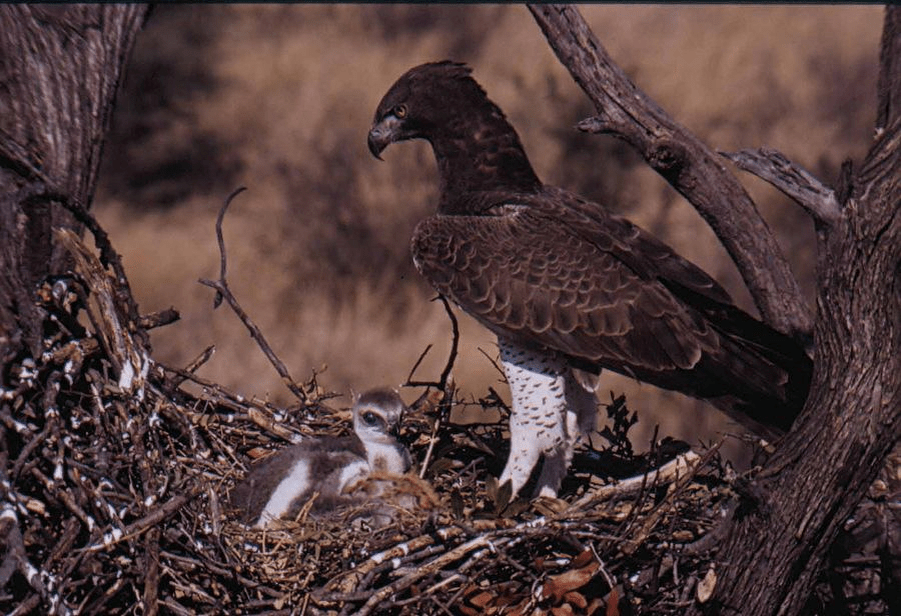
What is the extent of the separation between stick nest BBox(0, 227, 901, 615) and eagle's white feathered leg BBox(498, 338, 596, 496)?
0.86 feet

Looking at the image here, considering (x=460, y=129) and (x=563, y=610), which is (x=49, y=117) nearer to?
(x=460, y=129)

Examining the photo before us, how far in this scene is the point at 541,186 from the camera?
438 cm

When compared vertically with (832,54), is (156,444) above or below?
below

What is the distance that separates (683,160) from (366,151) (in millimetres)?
Result: 5123

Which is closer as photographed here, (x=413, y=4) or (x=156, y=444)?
(x=156, y=444)

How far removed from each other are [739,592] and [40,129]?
2136 millimetres

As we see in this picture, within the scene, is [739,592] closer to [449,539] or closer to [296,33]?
[449,539]

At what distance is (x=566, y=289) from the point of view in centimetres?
394

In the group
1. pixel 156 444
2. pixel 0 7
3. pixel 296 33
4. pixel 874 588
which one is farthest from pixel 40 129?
pixel 296 33

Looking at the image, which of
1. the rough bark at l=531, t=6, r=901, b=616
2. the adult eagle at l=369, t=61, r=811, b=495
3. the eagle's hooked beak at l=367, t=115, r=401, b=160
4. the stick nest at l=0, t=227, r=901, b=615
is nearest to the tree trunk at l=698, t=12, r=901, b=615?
the rough bark at l=531, t=6, r=901, b=616

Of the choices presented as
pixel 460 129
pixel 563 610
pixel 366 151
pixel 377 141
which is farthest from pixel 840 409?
pixel 366 151

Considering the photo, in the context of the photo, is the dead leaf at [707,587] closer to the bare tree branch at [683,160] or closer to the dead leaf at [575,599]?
the dead leaf at [575,599]

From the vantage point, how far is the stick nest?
3131mm

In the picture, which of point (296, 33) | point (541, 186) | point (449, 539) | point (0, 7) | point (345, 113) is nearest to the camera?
point (449, 539)
